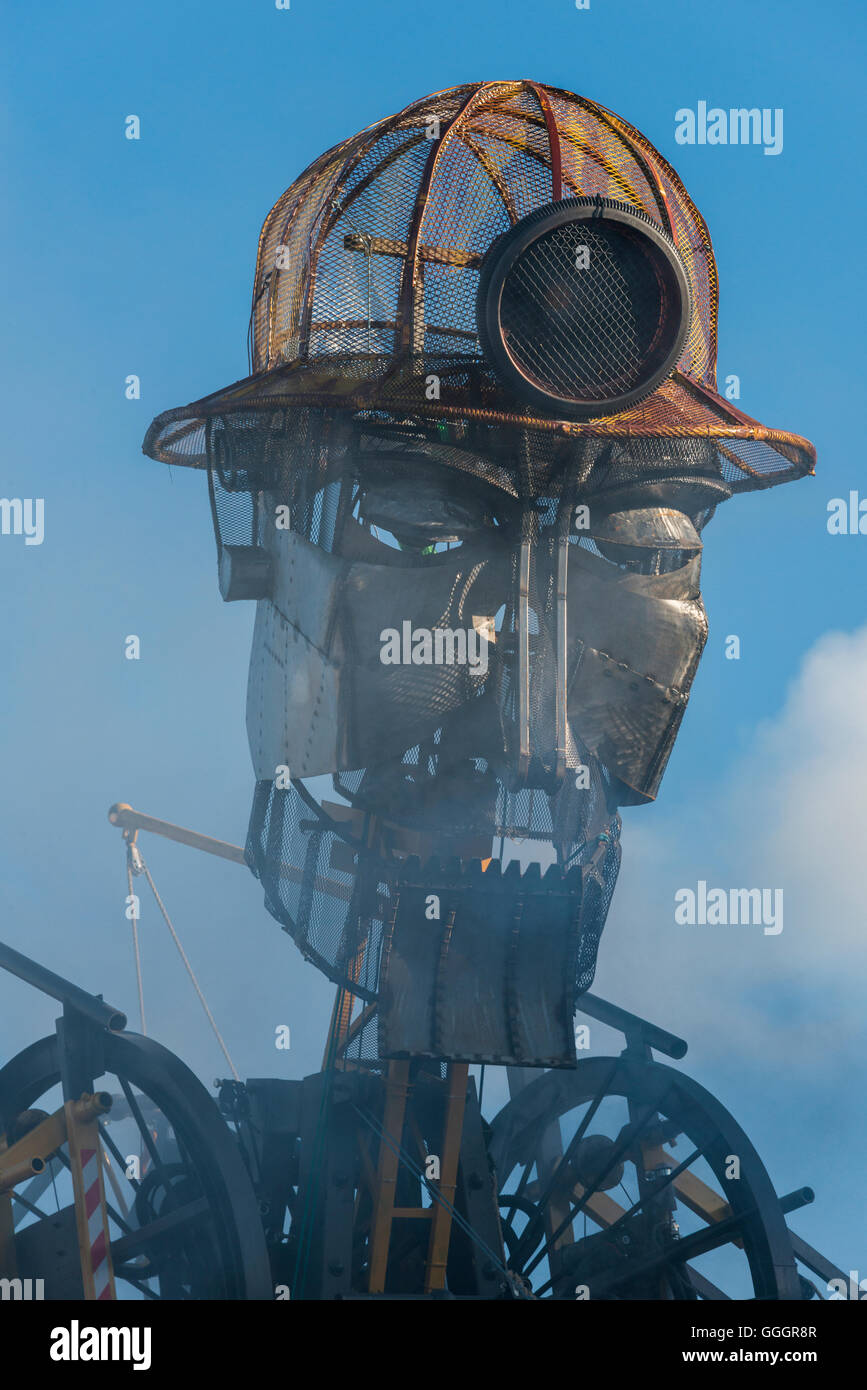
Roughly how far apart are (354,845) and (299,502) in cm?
337

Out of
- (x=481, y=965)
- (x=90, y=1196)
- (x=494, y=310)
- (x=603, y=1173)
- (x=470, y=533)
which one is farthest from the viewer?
(x=603, y=1173)

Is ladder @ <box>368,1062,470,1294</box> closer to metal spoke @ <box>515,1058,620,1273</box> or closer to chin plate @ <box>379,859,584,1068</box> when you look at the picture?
chin plate @ <box>379,859,584,1068</box>

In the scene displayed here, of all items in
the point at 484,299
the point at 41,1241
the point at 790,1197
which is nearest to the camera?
the point at 484,299

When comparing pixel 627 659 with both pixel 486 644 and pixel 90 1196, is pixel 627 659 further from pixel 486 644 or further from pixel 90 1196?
pixel 90 1196

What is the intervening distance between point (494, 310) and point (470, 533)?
6.95 feet

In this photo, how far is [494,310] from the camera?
1550cm

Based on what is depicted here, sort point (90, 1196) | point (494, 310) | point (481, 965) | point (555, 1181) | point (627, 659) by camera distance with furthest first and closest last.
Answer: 1. point (555, 1181)
2. point (627, 659)
3. point (90, 1196)
4. point (481, 965)
5. point (494, 310)

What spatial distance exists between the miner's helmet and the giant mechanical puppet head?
3 centimetres

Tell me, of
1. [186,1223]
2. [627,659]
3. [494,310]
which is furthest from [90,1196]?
[494,310]

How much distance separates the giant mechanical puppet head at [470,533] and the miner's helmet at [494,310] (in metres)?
0.03

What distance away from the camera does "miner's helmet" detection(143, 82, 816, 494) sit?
622 inches

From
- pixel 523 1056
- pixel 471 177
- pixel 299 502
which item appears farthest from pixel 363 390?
pixel 523 1056

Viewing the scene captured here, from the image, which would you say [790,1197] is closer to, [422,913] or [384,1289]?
[384,1289]

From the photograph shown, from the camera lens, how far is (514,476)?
16422mm
